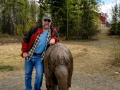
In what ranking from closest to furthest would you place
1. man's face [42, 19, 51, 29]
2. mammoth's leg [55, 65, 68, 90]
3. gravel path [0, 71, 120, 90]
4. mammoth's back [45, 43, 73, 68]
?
mammoth's leg [55, 65, 68, 90] < mammoth's back [45, 43, 73, 68] < man's face [42, 19, 51, 29] < gravel path [0, 71, 120, 90]

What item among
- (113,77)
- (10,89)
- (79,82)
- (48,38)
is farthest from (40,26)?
(113,77)

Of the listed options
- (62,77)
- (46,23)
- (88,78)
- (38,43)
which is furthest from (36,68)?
(88,78)

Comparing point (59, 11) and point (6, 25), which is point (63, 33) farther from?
point (6, 25)

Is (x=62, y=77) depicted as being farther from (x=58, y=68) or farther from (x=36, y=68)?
(x=36, y=68)

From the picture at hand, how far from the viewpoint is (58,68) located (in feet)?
12.8

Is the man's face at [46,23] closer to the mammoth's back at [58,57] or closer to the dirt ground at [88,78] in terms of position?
the mammoth's back at [58,57]

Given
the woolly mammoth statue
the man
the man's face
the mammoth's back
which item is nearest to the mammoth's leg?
the woolly mammoth statue

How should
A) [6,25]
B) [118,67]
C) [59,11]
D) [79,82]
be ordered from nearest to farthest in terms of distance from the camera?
[79,82] → [118,67] → [59,11] → [6,25]

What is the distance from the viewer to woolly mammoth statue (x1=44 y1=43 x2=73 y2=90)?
3846 millimetres

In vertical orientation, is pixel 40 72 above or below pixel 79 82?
above

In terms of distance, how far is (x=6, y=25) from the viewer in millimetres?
30359

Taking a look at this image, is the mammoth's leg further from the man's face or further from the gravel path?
the gravel path

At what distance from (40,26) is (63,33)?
2112 cm

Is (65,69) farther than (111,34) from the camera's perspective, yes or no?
No
